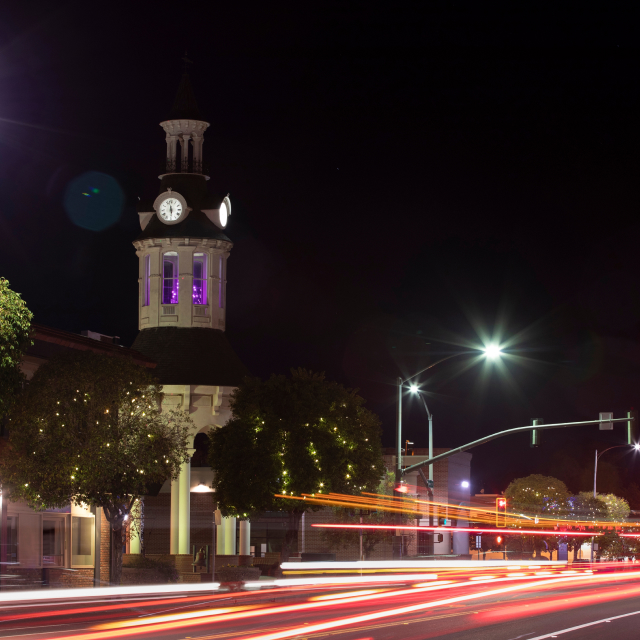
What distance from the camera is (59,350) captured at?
43.0 m

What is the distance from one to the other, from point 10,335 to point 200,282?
76.9 ft

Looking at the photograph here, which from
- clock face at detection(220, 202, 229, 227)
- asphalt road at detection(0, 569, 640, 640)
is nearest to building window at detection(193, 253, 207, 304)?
clock face at detection(220, 202, 229, 227)

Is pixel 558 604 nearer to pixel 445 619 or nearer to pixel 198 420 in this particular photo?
pixel 445 619

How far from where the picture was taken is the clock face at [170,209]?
53.2 m

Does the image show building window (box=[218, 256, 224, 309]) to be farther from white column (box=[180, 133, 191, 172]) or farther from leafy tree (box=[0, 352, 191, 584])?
leafy tree (box=[0, 352, 191, 584])

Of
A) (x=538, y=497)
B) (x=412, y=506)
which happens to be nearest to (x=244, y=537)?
(x=412, y=506)

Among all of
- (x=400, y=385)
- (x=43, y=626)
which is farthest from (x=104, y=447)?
(x=43, y=626)

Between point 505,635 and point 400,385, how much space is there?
23.0m

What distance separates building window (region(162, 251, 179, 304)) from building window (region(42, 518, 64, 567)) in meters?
14.5

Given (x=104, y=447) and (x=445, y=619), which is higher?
(x=104, y=447)

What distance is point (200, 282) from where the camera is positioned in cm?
5438

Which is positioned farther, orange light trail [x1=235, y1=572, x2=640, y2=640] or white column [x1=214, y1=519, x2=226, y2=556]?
white column [x1=214, y1=519, x2=226, y2=556]

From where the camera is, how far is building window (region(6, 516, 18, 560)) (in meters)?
39.7

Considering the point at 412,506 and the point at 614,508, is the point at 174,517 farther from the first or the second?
the point at 614,508
